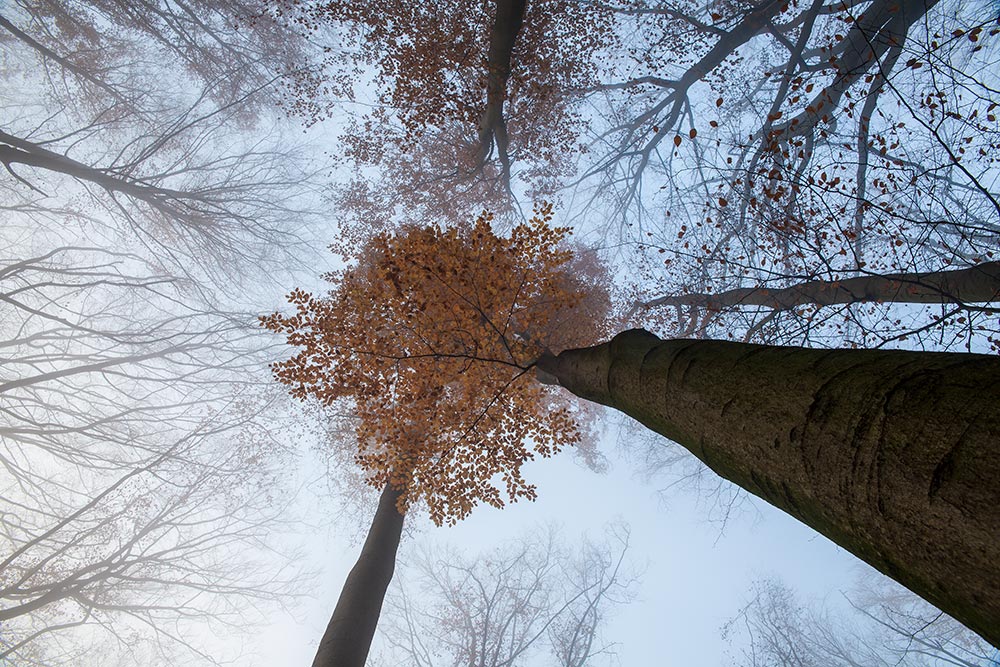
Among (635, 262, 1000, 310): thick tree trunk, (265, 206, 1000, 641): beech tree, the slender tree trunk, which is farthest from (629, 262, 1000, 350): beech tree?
the slender tree trunk

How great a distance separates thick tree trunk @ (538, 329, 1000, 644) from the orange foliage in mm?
2825

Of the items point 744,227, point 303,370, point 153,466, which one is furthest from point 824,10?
point 153,466

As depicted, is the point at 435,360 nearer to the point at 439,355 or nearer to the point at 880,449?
the point at 439,355

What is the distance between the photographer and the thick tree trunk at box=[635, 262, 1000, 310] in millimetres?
4555

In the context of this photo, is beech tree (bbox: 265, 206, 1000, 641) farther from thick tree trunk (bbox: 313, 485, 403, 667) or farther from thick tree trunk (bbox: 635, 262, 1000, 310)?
thick tree trunk (bbox: 635, 262, 1000, 310)

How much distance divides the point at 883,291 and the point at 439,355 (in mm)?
5845

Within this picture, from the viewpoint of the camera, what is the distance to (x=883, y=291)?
5.62 meters

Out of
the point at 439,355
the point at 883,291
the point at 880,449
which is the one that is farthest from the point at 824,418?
the point at 883,291

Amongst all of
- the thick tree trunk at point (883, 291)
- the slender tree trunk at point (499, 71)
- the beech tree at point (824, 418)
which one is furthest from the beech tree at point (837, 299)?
the slender tree trunk at point (499, 71)

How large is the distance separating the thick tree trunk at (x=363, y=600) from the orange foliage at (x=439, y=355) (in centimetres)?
113

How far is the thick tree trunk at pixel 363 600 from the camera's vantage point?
452 cm

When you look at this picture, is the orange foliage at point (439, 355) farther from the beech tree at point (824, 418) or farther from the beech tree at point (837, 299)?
the beech tree at point (837, 299)

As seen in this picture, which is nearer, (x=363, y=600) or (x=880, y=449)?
(x=880, y=449)

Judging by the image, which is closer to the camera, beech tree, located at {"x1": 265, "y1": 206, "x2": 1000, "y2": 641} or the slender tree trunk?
beech tree, located at {"x1": 265, "y1": 206, "x2": 1000, "y2": 641}
